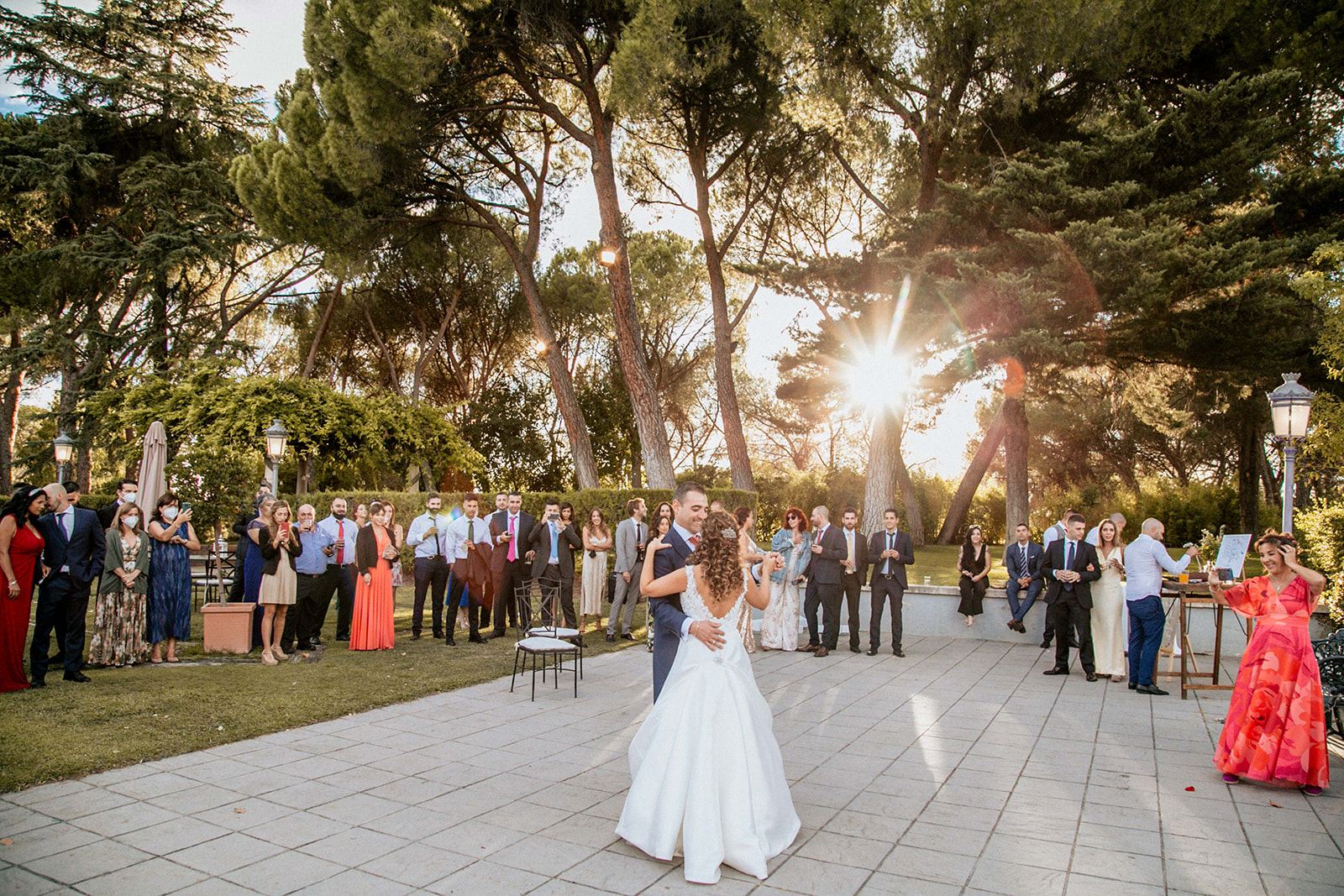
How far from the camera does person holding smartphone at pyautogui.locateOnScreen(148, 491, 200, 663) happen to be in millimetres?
8070

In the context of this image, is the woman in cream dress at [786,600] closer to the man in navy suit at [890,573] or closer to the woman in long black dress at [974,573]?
the man in navy suit at [890,573]

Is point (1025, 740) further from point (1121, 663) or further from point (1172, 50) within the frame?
point (1172, 50)

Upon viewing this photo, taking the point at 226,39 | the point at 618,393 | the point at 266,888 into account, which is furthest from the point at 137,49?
the point at 266,888

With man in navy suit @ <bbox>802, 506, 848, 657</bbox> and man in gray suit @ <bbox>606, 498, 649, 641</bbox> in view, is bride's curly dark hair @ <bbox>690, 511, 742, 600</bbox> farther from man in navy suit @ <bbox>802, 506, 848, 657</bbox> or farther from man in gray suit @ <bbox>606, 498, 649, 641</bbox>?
man in gray suit @ <bbox>606, 498, 649, 641</bbox>

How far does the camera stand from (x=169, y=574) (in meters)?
8.24

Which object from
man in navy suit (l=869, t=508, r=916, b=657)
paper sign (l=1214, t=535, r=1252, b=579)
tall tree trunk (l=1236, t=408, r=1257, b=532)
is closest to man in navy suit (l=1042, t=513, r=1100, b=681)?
paper sign (l=1214, t=535, r=1252, b=579)

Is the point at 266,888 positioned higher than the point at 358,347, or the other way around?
the point at 358,347

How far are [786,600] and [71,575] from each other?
7179 millimetres

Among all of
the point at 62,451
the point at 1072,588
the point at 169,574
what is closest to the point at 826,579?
the point at 1072,588

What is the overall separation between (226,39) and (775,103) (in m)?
→ 18.5

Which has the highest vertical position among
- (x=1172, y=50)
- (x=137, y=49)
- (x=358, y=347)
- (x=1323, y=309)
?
(x=137, y=49)

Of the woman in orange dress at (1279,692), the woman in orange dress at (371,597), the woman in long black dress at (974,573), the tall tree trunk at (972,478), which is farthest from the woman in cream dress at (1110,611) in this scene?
the tall tree trunk at (972,478)

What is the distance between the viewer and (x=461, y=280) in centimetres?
2716

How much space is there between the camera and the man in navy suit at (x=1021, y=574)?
410 inches
